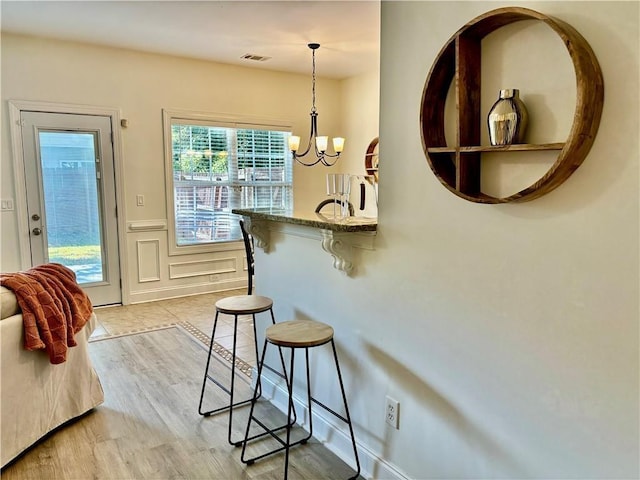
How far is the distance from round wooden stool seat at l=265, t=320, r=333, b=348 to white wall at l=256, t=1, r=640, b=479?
18 cm

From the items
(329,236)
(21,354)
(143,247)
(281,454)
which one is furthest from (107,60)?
(281,454)

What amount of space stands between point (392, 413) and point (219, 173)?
412cm

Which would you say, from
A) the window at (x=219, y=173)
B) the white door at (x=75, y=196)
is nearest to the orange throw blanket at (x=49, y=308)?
the white door at (x=75, y=196)

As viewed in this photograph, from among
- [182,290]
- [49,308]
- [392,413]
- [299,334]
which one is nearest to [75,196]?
[182,290]

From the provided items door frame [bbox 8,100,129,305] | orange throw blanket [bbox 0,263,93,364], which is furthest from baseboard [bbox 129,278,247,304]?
orange throw blanket [bbox 0,263,93,364]

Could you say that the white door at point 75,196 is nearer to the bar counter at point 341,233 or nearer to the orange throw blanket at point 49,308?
the orange throw blanket at point 49,308

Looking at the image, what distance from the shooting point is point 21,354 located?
7.01 ft

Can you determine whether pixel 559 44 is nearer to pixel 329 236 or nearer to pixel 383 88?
pixel 383 88

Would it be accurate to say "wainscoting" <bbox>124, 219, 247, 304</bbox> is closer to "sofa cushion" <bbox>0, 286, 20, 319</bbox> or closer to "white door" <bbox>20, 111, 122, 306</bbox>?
"white door" <bbox>20, 111, 122, 306</bbox>

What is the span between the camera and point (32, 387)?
2215 millimetres

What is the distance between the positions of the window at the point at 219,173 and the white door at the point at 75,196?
0.68m

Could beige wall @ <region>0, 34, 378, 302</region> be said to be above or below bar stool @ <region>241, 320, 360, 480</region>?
above

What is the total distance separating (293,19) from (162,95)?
1.85m

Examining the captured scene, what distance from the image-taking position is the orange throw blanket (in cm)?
212
